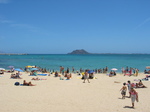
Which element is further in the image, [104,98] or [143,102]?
[104,98]

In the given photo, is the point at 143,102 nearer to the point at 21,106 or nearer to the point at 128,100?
the point at 128,100

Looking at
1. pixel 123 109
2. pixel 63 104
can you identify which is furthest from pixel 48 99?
pixel 123 109

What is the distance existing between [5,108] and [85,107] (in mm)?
3915

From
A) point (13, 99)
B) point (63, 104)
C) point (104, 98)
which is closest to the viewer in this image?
point (63, 104)

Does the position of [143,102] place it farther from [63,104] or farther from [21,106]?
[21,106]

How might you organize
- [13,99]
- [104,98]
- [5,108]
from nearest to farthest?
[5,108] → [13,99] → [104,98]

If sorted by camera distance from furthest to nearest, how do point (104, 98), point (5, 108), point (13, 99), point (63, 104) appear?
point (104, 98), point (13, 99), point (63, 104), point (5, 108)

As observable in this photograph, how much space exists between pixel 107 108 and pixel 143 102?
A: 261cm

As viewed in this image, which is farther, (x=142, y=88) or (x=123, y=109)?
(x=142, y=88)

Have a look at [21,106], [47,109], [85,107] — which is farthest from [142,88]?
[21,106]

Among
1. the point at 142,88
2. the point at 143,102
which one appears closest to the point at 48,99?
the point at 143,102

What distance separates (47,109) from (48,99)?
6.36 ft

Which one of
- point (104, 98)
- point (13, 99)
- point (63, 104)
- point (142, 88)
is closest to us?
point (63, 104)

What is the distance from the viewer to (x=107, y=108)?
8406 mm
